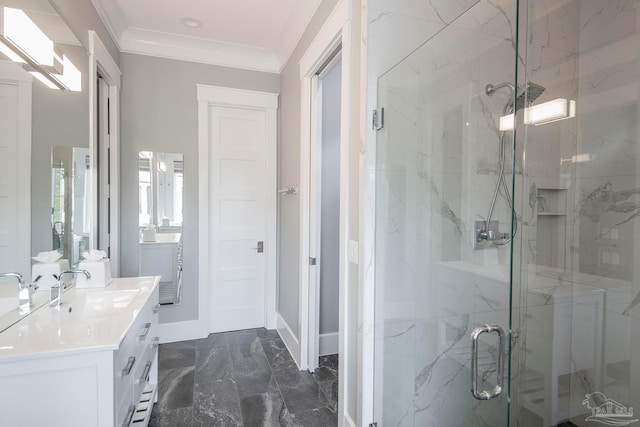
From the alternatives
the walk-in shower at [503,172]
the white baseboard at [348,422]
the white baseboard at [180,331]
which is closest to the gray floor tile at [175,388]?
the white baseboard at [180,331]

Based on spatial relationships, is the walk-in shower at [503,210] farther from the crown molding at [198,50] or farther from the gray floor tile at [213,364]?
the crown molding at [198,50]

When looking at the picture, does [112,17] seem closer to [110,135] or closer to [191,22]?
[191,22]

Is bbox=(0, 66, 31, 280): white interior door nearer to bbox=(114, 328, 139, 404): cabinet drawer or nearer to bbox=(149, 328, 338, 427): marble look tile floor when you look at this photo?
bbox=(114, 328, 139, 404): cabinet drawer

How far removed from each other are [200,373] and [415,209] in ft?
6.86

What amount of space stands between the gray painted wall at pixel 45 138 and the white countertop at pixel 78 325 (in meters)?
0.32

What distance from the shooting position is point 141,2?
2469 mm

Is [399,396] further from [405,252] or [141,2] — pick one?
[141,2]

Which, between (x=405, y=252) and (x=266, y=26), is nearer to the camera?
(x=405, y=252)

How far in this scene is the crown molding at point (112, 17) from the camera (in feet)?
7.81

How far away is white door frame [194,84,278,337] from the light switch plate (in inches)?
66.7

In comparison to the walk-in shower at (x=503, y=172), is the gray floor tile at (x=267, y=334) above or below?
below

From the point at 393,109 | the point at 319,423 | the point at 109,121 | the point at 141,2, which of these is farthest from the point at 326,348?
the point at 141,2

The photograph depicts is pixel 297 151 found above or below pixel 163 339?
above

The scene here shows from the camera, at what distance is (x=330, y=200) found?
2939 mm
